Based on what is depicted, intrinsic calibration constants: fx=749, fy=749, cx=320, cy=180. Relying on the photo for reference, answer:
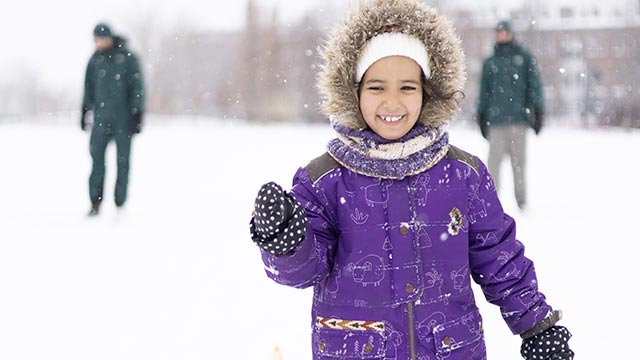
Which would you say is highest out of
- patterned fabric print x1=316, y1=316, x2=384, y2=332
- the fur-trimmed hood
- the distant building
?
the distant building

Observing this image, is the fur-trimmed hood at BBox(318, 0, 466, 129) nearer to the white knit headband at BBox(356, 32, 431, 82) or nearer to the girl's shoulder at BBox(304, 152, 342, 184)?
the white knit headband at BBox(356, 32, 431, 82)

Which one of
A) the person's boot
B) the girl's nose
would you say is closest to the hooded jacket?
the girl's nose

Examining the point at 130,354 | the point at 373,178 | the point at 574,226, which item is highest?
the point at 373,178

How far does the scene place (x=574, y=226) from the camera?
7.36 metres

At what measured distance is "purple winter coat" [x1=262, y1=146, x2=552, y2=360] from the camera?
6.90 ft

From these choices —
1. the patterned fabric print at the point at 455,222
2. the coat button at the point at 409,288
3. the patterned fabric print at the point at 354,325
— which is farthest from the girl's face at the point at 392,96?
the patterned fabric print at the point at 354,325

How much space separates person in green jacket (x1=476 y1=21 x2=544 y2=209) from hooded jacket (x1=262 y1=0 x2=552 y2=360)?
615cm

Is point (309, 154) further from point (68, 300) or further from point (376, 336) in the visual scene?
point (376, 336)

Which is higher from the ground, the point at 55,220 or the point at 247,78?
the point at 247,78

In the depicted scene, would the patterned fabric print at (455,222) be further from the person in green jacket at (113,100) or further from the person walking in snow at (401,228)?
the person in green jacket at (113,100)

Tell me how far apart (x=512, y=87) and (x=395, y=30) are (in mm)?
6237

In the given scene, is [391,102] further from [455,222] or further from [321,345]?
[321,345]

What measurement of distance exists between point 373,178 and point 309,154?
1322 centimetres

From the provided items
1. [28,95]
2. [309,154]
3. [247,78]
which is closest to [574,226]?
[309,154]
